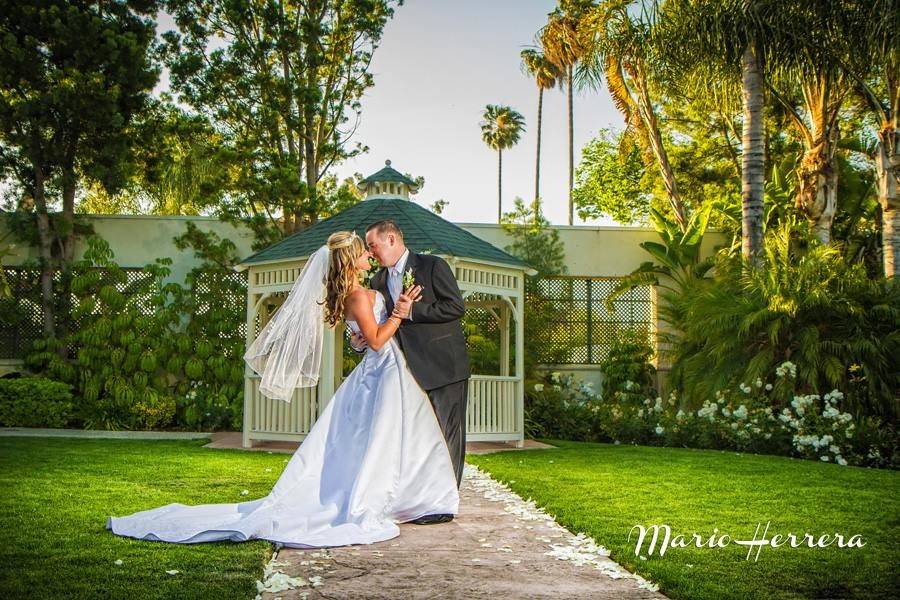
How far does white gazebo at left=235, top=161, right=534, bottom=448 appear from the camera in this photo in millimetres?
11398

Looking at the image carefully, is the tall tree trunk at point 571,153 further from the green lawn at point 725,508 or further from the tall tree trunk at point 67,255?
the green lawn at point 725,508

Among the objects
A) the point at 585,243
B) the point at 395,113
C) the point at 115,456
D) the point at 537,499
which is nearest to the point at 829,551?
the point at 537,499

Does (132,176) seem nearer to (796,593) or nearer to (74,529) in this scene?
(74,529)

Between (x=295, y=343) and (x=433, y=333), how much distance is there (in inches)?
39.1

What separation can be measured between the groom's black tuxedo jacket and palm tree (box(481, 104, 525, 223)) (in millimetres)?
39420

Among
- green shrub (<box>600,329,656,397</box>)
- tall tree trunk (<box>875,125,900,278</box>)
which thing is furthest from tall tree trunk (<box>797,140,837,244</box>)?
green shrub (<box>600,329,656,397</box>)

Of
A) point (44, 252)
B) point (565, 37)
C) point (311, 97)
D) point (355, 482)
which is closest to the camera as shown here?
point (355, 482)

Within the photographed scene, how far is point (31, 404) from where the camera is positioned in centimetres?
1400

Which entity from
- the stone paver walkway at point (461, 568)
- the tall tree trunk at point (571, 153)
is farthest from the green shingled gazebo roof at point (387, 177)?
the tall tree trunk at point (571, 153)

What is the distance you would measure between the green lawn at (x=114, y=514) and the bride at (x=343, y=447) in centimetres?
30

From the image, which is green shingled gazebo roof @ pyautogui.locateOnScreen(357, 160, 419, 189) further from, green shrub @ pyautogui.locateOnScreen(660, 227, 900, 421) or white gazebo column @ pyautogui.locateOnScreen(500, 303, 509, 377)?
green shrub @ pyautogui.locateOnScreen(660, 227, 900, 421)

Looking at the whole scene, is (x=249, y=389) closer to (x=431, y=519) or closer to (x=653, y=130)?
(x=431, y=519)

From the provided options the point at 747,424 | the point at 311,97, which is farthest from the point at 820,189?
the point at 311,97

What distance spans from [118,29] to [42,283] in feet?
16.5
